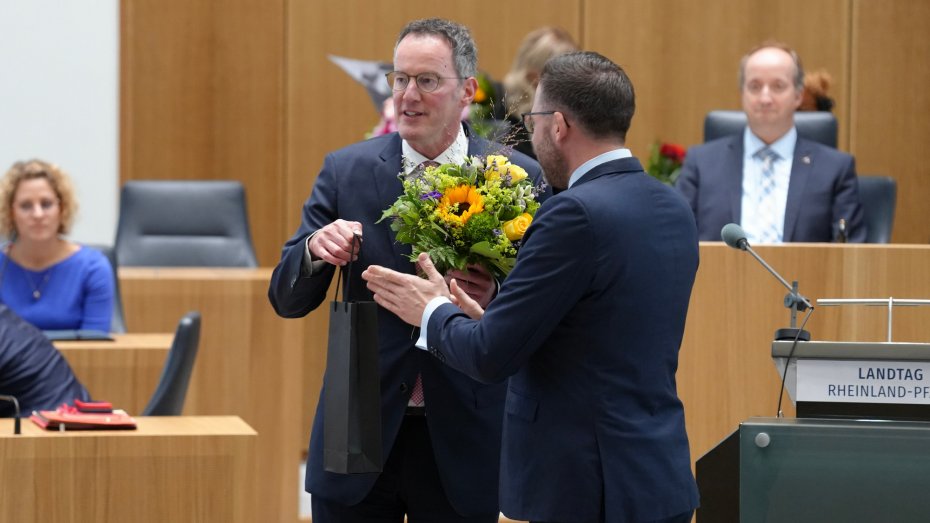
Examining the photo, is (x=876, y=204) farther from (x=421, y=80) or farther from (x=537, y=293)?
(x=537, y=293)

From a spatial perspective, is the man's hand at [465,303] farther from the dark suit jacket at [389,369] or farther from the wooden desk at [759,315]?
the wooden desk at [759,315]

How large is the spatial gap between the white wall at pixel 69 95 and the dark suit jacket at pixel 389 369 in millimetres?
4511

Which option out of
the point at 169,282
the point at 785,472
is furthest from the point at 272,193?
the point at 785,472

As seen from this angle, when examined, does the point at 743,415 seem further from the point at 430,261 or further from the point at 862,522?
the point at 430,261

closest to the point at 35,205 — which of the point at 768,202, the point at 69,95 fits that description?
the point at 69,95

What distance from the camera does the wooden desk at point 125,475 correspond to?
312 centimetres

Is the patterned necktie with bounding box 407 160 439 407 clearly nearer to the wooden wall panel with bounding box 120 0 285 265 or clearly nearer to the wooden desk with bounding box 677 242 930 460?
the wooden desk with bounding box 677 242 930 460

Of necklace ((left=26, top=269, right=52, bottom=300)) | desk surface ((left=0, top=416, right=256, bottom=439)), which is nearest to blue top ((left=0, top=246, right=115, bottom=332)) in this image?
necklace ((left=26, top=269, right=52, bottom=300))

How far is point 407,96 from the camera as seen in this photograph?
99.1 inches

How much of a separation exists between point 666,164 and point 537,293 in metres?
3.62

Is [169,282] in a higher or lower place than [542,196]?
lower

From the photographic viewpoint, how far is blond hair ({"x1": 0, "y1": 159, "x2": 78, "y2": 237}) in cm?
531

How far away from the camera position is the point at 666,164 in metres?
5.66

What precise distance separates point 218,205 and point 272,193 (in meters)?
1.21
